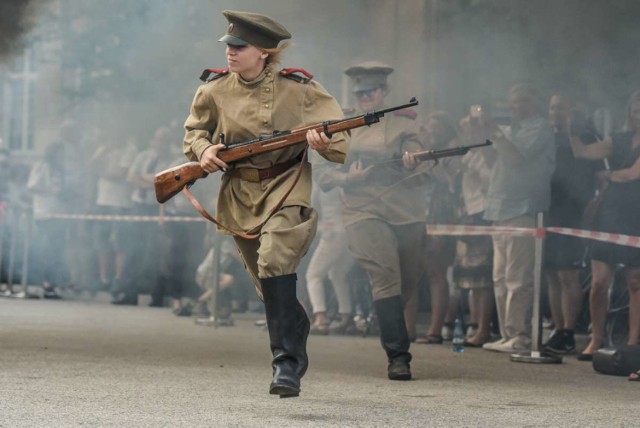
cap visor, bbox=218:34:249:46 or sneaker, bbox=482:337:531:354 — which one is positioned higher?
cap visor, bbox=218:34:249:46

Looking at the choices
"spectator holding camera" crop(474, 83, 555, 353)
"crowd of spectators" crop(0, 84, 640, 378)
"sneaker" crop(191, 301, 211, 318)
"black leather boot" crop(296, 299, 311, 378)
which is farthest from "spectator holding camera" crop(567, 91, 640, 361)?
"sneaker" crop(191, 301, 211, 318)

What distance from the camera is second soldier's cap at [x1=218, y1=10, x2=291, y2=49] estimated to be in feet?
24.5

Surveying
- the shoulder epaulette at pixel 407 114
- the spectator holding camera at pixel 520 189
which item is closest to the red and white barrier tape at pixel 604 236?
the spectator holding camera at pixel 520 189

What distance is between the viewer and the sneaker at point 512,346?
1119cm

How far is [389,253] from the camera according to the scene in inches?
370

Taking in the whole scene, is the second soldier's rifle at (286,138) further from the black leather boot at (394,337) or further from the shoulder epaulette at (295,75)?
the black leather boot at (394,337)

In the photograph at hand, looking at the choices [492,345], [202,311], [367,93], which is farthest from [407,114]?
[202,311]

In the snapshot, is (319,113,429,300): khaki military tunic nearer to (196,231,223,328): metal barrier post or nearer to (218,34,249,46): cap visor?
(218,34,249,46): cap visor

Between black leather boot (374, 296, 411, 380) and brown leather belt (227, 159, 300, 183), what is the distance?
1761 millimetres

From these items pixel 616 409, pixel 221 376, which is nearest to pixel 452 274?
pixel 221 376

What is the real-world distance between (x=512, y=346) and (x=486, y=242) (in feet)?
3.64

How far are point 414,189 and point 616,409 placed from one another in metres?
2.58

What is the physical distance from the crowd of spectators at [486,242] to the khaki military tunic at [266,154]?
2.31 meters

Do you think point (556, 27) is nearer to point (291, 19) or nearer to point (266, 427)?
point (291, 19)
